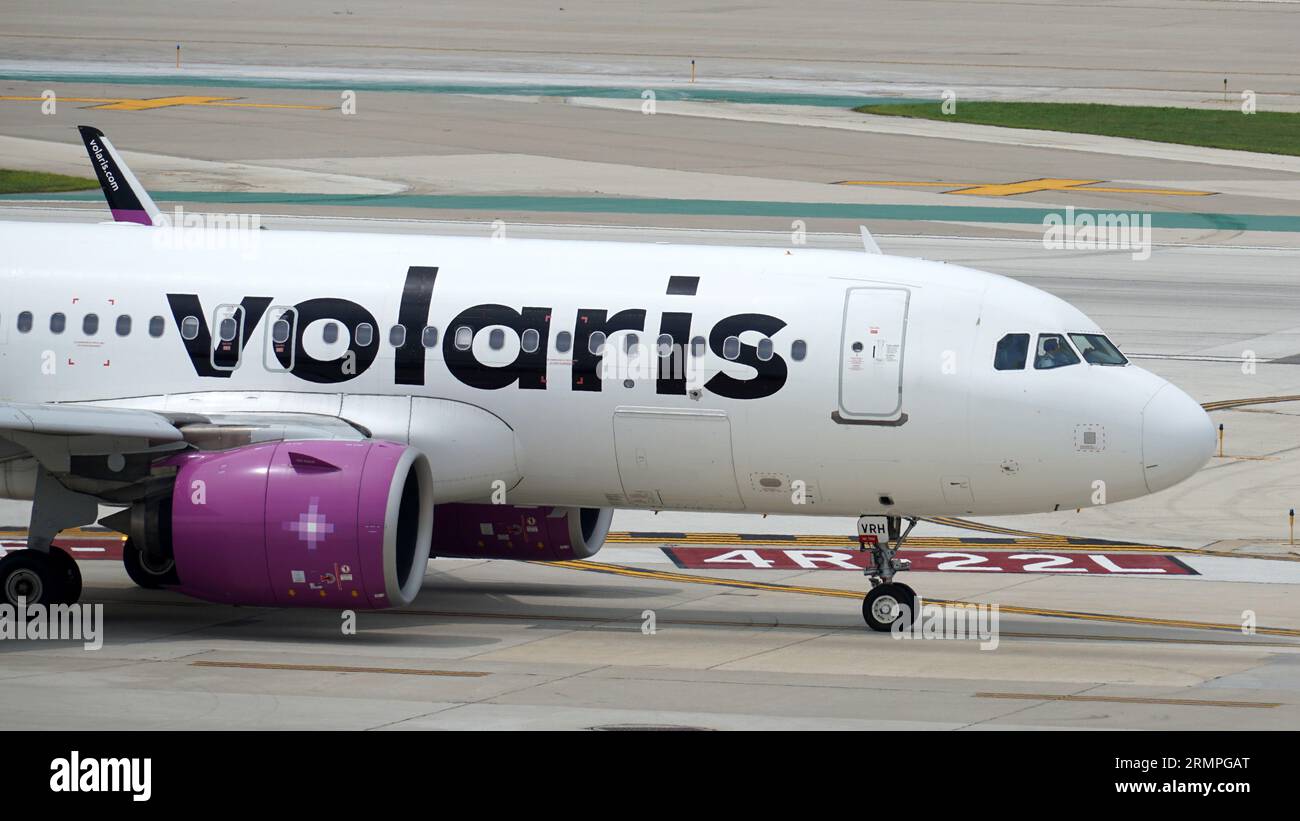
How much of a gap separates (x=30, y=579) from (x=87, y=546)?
505cm

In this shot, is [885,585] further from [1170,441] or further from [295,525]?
[295,525]

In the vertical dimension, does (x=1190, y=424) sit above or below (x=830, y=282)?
below

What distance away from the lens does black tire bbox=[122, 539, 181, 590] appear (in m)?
25.6

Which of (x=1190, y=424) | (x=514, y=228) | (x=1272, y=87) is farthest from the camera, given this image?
(x=1272, y=87)

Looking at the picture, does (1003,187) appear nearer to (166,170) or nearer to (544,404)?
(166,170)

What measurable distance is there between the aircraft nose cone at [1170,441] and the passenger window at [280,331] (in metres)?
9.88

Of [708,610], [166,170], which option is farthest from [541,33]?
[708,610]

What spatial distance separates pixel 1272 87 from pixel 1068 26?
1105 inches

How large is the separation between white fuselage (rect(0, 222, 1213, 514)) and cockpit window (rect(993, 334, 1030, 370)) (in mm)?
87

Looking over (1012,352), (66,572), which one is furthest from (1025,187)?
(66,572)

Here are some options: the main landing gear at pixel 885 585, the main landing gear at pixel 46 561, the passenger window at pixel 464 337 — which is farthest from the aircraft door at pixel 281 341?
the main landing gear at pixel 885 585

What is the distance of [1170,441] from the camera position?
74.0 ft

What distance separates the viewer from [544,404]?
77.7 ft
